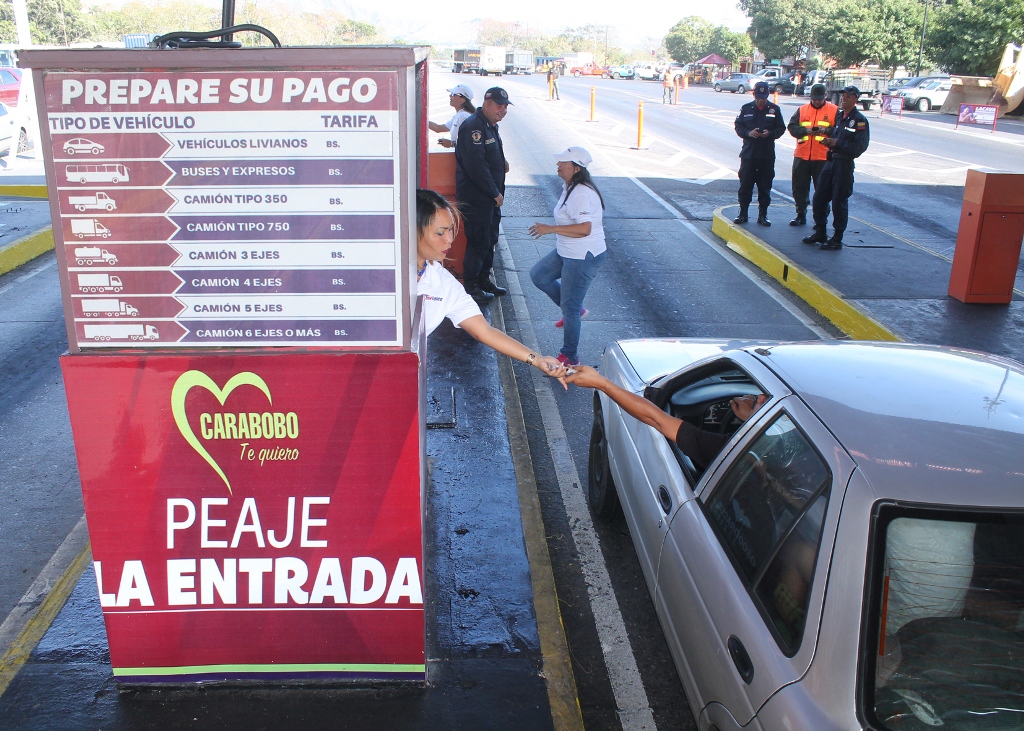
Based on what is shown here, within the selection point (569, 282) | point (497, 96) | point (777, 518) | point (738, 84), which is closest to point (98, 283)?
point (777, 518)

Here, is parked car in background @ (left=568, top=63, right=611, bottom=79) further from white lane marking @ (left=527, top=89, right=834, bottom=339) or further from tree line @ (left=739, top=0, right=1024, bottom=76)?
white lane marking @ (left=527, top=89, right=834, bottom=339)

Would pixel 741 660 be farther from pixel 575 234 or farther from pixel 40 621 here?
pixel 575 234

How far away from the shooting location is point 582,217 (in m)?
7.01

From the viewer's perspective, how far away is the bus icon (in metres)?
2.91

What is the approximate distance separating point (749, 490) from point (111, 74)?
2645mm

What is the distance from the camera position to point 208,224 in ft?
9.84

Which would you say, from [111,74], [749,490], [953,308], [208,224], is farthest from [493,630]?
[953,308]

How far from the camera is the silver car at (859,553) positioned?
7.56 feet

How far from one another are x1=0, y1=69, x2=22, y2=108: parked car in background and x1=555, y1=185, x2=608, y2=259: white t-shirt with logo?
18.5 meters

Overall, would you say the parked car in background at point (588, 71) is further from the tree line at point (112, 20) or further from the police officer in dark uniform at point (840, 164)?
the police officer in dark uniform at point (840, 164)

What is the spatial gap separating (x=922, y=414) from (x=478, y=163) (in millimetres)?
6628

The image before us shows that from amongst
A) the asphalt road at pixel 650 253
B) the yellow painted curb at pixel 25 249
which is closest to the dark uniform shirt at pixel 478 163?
the asphalt road at pixel 650 253

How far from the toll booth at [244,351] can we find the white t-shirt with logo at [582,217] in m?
3.89

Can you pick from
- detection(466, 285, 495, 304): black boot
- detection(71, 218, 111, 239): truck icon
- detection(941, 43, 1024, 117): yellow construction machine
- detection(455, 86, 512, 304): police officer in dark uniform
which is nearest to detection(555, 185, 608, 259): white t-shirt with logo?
detection(455, 86, 512, 304): police officer in dark uniform
